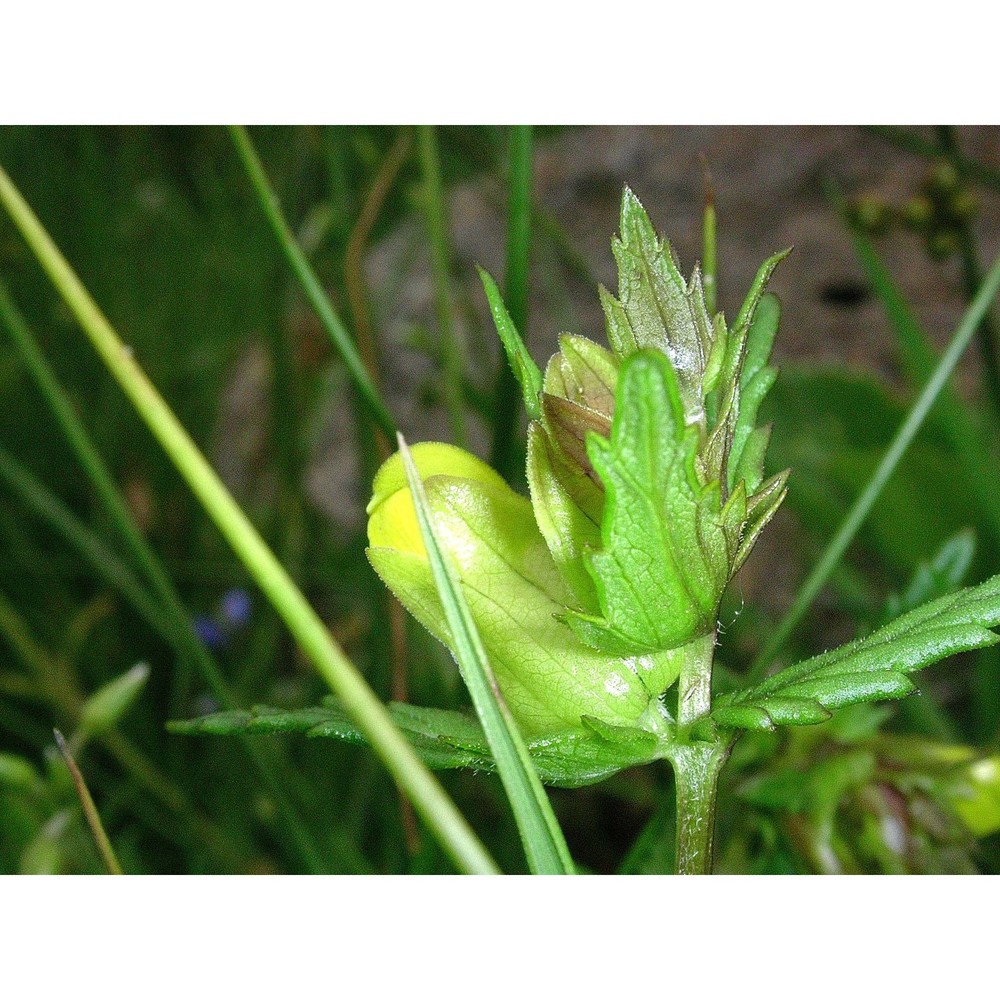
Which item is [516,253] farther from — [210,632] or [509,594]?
[210,632]

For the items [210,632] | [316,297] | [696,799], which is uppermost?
[210,632]

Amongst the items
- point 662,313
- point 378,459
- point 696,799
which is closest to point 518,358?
point 662,313

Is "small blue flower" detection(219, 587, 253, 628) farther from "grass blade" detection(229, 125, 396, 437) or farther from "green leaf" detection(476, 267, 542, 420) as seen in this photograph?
"green leaf" detection(476, 267, 542, 420)

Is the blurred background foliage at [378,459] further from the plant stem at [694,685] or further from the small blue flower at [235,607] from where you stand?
the plant stem at [694,685]

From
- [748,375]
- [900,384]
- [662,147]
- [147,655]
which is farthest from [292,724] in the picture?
[662,147]

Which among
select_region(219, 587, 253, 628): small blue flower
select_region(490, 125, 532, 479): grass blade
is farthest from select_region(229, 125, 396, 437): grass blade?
select_region(219, 587, 253, 628): small blue flower
